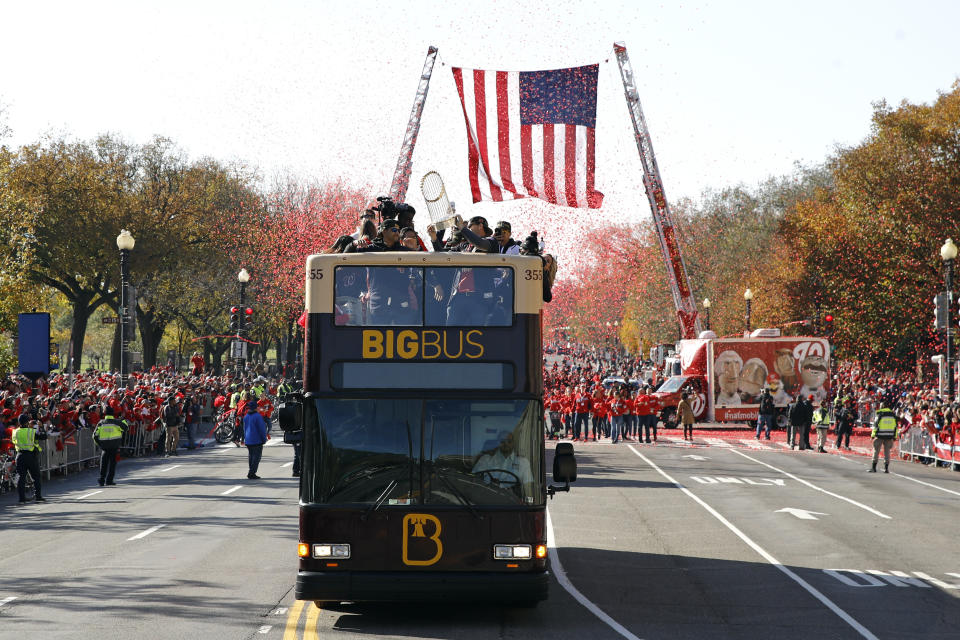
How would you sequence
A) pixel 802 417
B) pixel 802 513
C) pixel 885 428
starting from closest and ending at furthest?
1. pixel 802 513
2. pixel 885 428
3. pixel 802 417

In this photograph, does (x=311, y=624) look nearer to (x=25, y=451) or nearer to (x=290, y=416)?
(x=290, y=416)

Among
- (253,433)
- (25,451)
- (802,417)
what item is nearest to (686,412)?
(802,417)

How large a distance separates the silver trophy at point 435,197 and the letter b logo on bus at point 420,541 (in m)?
3.80

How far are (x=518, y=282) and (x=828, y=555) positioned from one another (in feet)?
24.8

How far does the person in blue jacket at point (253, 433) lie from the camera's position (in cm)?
2455

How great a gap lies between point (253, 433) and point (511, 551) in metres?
15.5

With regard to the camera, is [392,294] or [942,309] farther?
[942,309]

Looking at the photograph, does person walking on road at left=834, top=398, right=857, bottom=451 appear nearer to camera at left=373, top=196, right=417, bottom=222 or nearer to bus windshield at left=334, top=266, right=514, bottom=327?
camera at left=373, top=196, right=417, bottom=222

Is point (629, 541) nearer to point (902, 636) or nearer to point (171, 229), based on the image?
point (902, 636)

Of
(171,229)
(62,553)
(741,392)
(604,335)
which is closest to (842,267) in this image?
(741,392)

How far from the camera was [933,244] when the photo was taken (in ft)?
149

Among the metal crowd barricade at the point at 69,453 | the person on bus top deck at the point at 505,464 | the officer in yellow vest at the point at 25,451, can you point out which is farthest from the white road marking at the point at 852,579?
the metal crowd barricade at the point at 69,453

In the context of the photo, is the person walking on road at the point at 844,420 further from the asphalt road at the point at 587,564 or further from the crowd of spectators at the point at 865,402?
the asphalt road at the point at 587,564

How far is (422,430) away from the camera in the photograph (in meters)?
10.4
